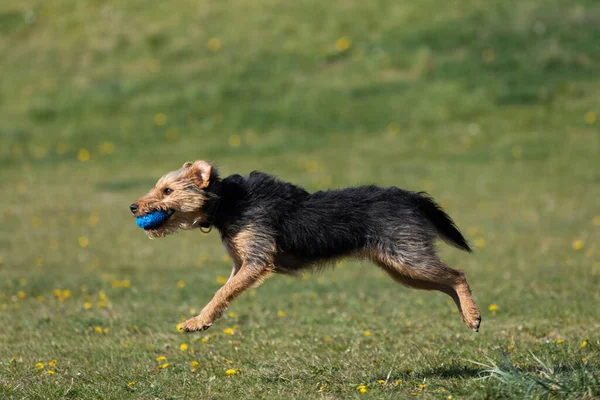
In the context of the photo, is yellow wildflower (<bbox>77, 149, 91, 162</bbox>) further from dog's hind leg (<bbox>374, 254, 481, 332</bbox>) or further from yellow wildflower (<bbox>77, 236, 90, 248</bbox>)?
dog's hind leg (<bbox>374, 254, 481, 332</bbox>)

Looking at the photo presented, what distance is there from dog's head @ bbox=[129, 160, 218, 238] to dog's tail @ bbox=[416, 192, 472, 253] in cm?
176

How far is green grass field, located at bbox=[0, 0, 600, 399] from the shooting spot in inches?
294

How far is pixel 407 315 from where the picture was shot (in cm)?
998

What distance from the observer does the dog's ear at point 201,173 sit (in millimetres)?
7227

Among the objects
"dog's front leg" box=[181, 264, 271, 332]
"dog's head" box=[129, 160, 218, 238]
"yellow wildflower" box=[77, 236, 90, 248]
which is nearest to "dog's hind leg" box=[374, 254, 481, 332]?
"dog's front leg" box=[181, 264, 271, 332]

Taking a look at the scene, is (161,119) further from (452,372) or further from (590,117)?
(452,372)

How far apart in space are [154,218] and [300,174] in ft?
42.5

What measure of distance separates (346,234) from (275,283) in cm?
572

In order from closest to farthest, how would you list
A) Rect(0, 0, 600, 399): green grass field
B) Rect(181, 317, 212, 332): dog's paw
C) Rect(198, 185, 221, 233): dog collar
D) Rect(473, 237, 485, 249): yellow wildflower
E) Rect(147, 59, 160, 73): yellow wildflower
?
Rect(181, 317, 212, 332): dog's paw → Rect(198, 185, 221, 233): dog collar → Rect(0, 0, 600, 399): green grass field → Rect(473, 237, 485, 249): yellow wildflower → Rect(147, 59, 160, 73): yellow wildflower

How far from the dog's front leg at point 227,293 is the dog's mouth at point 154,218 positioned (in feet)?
2.34

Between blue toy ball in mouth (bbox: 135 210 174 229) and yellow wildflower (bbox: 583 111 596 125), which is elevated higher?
blue toy ball in mouth (bbox: 135 210 174 229)

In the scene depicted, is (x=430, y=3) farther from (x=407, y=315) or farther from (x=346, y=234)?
(x=346, y=234)

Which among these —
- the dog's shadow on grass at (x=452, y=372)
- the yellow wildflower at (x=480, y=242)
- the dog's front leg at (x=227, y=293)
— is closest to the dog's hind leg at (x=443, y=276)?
the dog's shadow on grass at (x=452, y=372)

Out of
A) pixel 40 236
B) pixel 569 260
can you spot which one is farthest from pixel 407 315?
pixel 40 236
